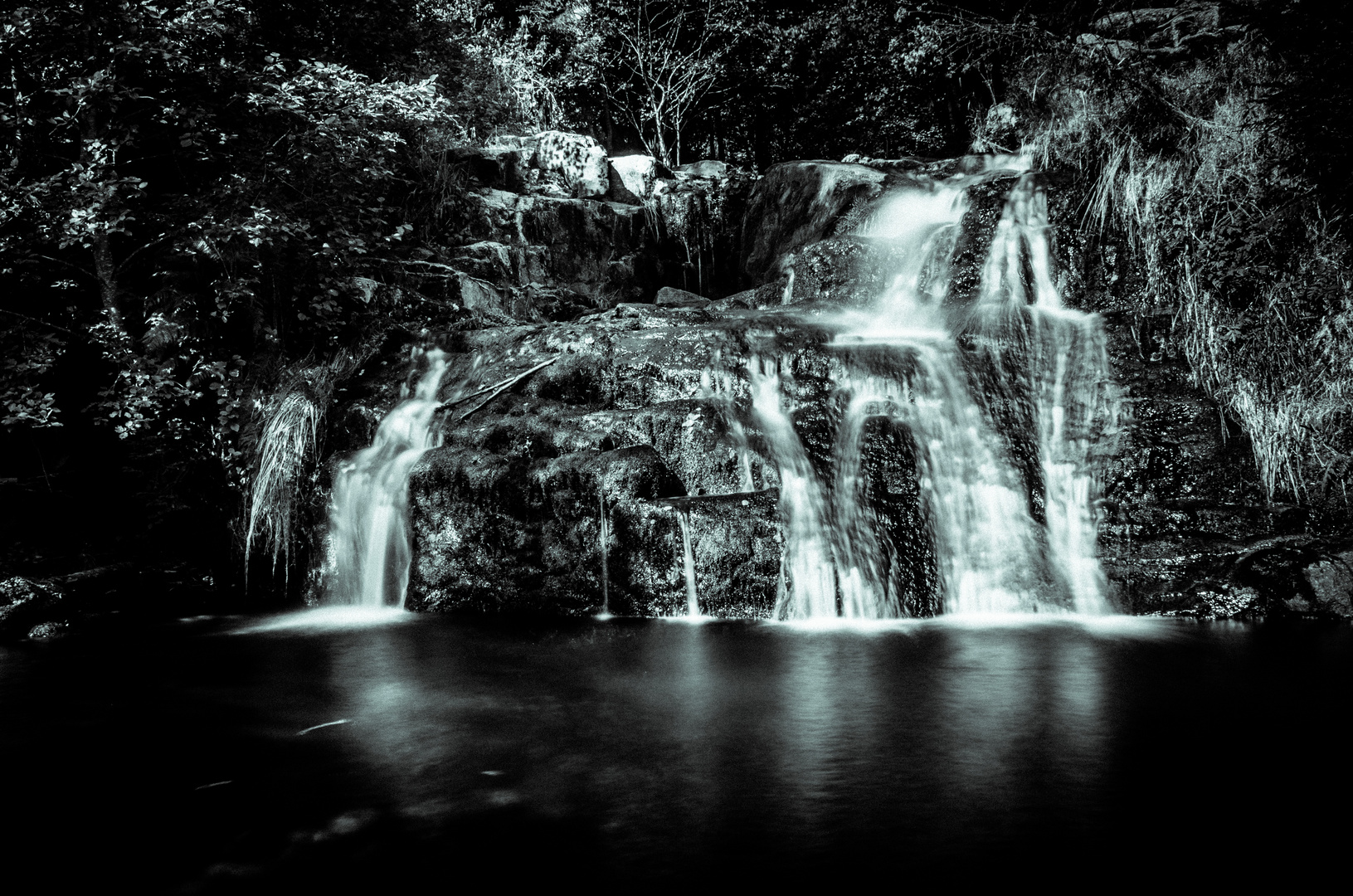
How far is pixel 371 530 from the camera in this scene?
7.54 m

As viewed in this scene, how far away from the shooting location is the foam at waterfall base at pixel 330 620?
6797mm

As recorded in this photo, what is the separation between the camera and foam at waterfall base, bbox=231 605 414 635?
22.3ft

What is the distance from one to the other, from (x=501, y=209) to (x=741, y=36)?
836 centimetres

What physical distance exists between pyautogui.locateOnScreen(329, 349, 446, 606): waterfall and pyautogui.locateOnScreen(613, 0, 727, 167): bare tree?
12.7 m

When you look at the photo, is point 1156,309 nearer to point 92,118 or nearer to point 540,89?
point 92,118

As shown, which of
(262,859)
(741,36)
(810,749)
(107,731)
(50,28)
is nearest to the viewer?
(262,859)

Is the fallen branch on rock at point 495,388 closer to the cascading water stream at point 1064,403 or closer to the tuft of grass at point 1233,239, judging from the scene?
the cascading water stream at point 1064,403

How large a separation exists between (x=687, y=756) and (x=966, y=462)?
4.29 metres

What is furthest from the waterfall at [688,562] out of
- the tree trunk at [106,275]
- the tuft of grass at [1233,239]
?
the tree trunk at [106,275]

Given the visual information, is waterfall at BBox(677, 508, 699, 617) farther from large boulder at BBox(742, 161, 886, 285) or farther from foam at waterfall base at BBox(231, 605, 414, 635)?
large boulder at BBox(742, 161, 886, 285)

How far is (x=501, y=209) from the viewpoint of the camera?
43.5 ft

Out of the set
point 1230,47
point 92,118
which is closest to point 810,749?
point 92,118

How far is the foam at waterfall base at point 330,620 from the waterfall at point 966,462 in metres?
3.16

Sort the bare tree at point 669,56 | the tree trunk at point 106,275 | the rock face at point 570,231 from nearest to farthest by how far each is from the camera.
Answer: the tree trunk at point 106,275
the rock face at point 570,231
the bare tree at point 669,56
